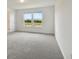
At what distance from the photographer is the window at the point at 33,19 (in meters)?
9.12

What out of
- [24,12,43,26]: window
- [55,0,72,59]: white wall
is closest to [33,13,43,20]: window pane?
[24,12,43,26]: window

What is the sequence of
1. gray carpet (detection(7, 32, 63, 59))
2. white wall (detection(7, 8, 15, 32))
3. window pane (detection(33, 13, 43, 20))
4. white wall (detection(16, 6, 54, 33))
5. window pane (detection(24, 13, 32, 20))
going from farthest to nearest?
window pane (detection(24, 13, 32, 20)) < white wall (detection(7, 8, 15, 32)) < window pane (detection(33, 13, 43, 20)) < white wall (detection(16, 6, 54, 33)) < gray carpet (detection(7, 32, 63, 59))

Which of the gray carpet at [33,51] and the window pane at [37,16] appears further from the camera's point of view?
the window pane at [37,16]

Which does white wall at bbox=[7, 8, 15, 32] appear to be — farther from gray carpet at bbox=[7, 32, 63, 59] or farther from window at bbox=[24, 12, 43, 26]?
gray carpet at bbox=[7, 32, 63, 59]

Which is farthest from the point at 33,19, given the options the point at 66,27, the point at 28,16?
the point at 66,27

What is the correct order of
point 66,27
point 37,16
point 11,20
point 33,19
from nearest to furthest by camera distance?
point 66,27, point 37,16, point 33,19, point 11,20

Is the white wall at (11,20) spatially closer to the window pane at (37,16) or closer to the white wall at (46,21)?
the white wall at (46,21)

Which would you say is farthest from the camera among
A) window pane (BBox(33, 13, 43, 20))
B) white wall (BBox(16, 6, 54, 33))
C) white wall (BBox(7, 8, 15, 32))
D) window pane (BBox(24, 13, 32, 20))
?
window pane (BBox(24, 13, 32, 20))

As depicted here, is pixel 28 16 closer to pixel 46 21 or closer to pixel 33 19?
pixel 33 19

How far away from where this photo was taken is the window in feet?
29.9

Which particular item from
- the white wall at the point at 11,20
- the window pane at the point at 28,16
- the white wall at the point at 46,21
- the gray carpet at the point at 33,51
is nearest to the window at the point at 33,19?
the window pane at the point at 28,16

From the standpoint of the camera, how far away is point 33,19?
9453mm
